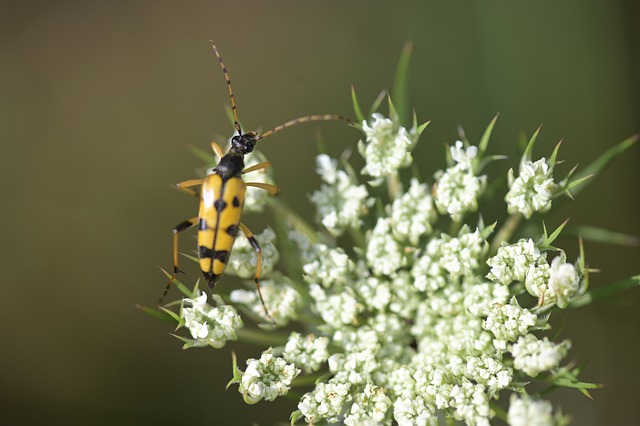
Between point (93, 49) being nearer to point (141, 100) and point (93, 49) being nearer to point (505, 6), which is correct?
point (141, 100)

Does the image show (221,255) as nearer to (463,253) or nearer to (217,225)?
(217,225)

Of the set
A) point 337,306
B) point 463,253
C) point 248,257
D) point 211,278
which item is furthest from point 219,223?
point 463,253

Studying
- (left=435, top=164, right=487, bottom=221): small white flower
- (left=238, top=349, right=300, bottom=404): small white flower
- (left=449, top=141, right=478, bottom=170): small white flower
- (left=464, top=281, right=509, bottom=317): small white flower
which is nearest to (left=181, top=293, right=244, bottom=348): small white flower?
(left=238, top=349, right=300, bottom=404): small white flower

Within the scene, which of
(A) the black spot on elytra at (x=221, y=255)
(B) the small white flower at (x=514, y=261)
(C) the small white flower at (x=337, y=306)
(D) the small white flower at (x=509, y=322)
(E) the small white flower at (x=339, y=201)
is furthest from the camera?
(E) the small white flower at (x=339, y=201)

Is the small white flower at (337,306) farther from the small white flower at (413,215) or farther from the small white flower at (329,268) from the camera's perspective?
the small white flower at (413,215)

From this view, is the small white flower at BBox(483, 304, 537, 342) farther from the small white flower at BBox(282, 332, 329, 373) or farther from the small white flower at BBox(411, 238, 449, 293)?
the small white flower at BBox(282, 332, 329, 373)

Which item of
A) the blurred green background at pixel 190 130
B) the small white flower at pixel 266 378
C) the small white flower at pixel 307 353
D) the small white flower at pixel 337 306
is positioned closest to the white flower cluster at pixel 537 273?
the small white flower at pixel 337 306

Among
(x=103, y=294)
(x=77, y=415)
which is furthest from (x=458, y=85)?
(x=77, y=415)
